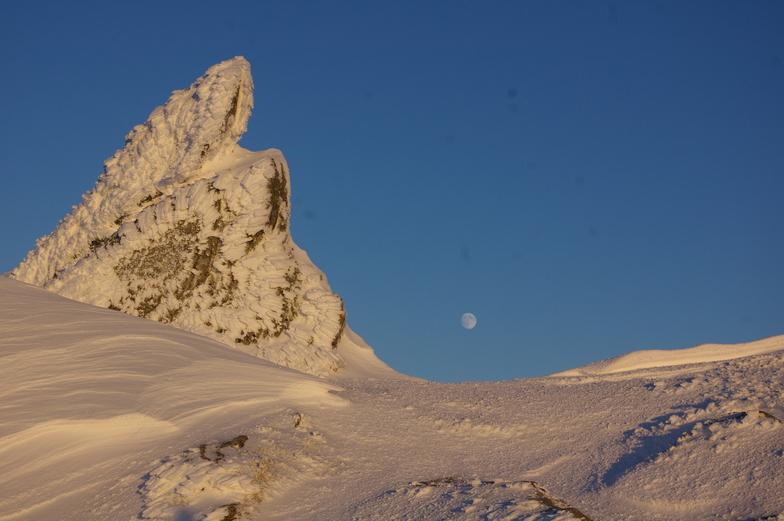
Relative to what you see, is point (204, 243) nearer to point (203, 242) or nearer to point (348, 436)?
point (203, 242)

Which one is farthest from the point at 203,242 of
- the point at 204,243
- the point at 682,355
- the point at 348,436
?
the point at 682,355

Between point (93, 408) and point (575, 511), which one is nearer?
point (575, 511)

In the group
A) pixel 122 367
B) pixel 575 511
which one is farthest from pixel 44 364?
pixel 575 511

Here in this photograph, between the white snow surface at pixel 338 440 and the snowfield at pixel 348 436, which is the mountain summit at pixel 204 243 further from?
the white snow surface at pixel 338 440

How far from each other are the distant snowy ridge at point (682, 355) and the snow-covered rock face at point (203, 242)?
326 inches

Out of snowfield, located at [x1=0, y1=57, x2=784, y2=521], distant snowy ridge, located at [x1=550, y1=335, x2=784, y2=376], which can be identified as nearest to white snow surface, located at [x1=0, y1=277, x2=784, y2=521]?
snowfield, located at [x1=0, y1=57, x2=784, y2=521]

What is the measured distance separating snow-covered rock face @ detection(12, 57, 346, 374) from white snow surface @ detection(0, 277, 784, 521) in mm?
8230

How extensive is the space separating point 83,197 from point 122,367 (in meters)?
14.1

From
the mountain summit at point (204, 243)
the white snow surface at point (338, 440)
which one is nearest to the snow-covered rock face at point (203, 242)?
the mountain summit at point (204, 243)

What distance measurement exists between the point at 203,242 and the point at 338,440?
12.3 meters

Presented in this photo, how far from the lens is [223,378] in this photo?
29.4 ft

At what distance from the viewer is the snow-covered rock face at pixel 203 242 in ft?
61.0

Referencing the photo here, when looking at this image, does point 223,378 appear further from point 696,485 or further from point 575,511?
point 696,485

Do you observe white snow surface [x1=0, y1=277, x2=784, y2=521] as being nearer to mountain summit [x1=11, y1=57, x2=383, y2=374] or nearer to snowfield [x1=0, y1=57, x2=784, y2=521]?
snowfield [x1=0, y1=57, x2=784, y2=521]
